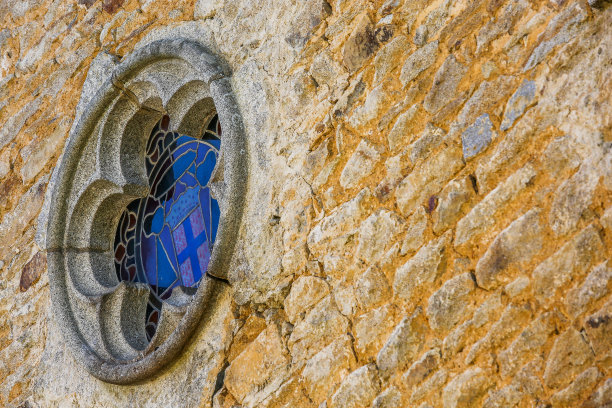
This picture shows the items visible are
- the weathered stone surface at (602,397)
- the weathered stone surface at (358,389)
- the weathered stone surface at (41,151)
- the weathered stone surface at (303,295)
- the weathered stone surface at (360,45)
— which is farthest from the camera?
the weathered stone surface at (41,151)

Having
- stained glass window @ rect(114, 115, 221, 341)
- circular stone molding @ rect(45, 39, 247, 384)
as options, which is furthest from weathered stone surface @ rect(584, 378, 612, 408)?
stained glass window @ rect(114, 115, 221, 341)

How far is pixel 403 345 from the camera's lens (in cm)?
291

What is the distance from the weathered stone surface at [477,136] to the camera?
287 cm

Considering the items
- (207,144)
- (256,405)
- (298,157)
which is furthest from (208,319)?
(207,144)

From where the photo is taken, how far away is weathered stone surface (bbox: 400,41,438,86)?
10.5 feet

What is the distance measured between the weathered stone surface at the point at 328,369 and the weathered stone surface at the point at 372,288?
0.47 ft

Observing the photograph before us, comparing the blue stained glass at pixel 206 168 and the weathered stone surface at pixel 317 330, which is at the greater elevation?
the blue stained glass at pixel 206 168

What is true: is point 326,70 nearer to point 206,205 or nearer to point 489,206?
point 206,205

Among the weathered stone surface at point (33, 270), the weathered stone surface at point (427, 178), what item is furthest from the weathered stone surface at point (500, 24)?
the weathered stone surface at point (33, 270)

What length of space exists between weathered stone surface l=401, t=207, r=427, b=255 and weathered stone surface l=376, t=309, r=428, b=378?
0.21 meters

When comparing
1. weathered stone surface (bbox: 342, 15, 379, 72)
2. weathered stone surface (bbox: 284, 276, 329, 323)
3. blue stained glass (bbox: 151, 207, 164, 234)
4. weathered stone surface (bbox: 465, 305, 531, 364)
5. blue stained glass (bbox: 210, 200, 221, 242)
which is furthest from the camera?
blue stained glass (bbox: 151, 207, 164, 234)

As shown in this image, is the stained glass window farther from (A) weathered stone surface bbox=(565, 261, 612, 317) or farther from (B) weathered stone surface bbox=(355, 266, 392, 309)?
(A) weathered stone surface bbox=(565, 261, 612, 317)

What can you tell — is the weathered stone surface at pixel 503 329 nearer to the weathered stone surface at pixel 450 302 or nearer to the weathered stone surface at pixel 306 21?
the weathered stone surface at pixel 450 302

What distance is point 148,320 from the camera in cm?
436
